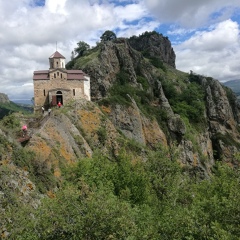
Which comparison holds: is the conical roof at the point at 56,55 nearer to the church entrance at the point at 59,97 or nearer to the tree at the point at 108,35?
the church entrance at the point at 59,97

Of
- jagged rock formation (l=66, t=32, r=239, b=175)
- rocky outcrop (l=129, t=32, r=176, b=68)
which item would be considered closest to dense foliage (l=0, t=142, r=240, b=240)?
jagged rock formation (l=66, t=32, r=239, b=175)

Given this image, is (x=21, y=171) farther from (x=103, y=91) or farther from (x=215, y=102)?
(x=215, y=102)

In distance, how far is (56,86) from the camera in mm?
50281

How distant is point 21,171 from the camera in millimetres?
20984

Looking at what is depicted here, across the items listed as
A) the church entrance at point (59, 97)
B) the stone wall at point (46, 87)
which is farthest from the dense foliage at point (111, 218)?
the stone wall at point (46, 87)

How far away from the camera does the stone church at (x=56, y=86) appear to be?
161 ft

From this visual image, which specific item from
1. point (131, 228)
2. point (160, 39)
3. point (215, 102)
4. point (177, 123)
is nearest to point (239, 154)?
point (131, 228)

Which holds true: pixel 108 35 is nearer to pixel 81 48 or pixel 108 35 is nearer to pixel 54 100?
pixel 81 48

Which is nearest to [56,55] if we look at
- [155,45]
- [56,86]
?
[56,86]

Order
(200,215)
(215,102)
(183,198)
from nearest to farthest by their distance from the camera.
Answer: (200,215) → (183,198) → (215,102)

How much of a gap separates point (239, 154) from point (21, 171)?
Result: 15.8 meters

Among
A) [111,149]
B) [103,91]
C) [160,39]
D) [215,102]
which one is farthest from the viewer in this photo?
[160,39]

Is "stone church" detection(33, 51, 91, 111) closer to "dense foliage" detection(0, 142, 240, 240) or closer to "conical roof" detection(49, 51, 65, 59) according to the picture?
"conical roof" detection(49, 51, 65, 59)

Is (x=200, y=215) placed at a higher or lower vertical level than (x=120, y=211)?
lower
